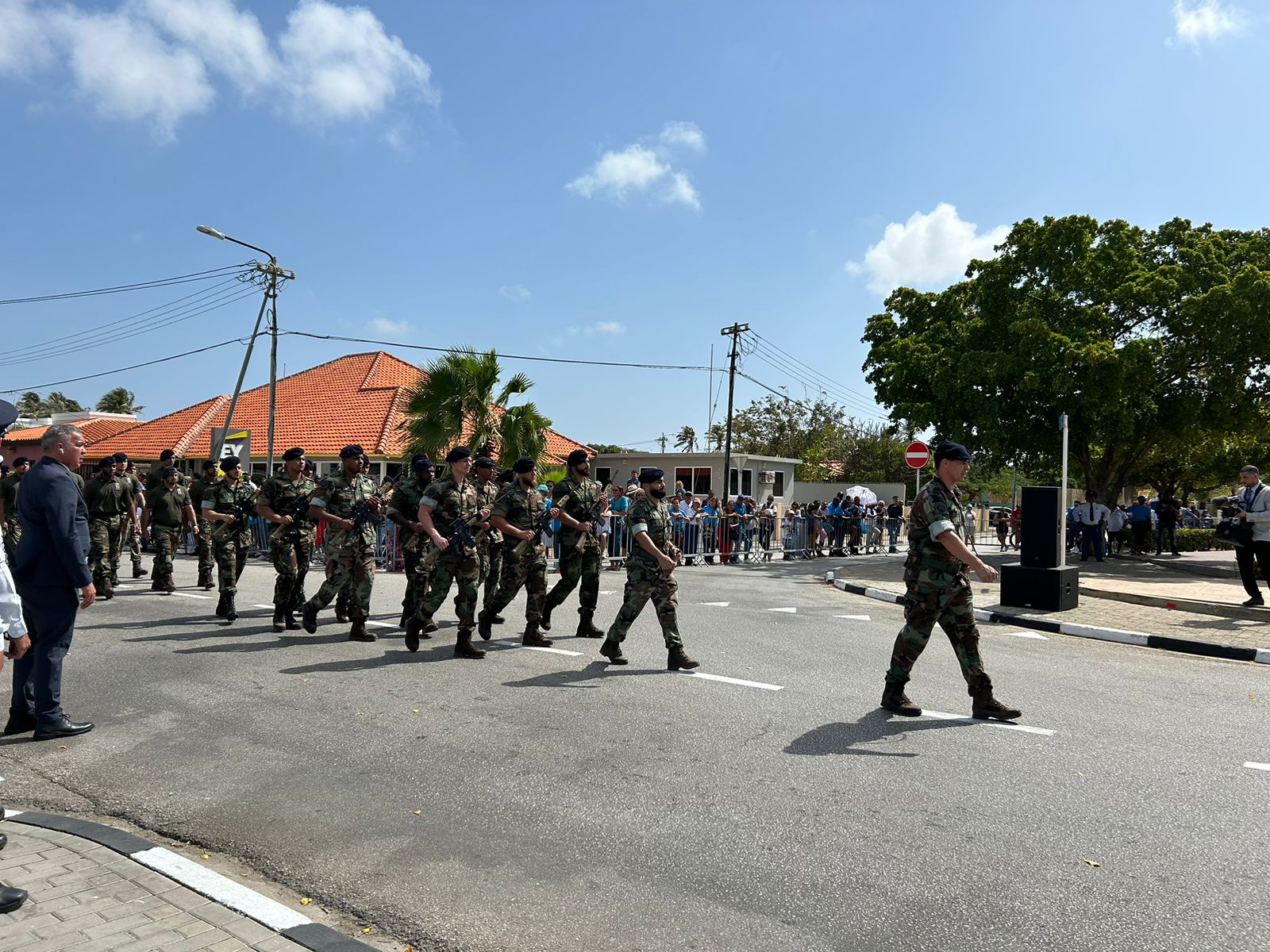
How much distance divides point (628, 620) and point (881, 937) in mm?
4610

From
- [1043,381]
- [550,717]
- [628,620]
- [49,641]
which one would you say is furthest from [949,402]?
[49,641]

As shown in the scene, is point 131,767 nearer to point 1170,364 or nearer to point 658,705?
point 658,705

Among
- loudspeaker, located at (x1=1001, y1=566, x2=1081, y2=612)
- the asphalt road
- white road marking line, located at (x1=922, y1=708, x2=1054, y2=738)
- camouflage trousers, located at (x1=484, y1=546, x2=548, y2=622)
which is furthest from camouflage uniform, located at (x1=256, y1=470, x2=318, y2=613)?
loudspeaker, located at (x1=1001, y1=566, x2=1081, y2=612)

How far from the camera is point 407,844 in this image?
12.9 feet

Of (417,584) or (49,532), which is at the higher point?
(49,532)

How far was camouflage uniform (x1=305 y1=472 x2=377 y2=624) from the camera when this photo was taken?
28.9 feet

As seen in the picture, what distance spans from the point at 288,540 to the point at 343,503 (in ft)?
2.28

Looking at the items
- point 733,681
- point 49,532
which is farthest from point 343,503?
point 733,681

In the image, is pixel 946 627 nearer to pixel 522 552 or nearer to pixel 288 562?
pixel 522 552

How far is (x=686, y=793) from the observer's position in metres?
4.56

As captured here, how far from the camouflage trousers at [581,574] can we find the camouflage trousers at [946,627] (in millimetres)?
3668

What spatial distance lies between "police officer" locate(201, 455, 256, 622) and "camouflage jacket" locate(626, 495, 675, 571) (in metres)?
4.79

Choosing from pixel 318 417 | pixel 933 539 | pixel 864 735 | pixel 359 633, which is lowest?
pixel 864 735

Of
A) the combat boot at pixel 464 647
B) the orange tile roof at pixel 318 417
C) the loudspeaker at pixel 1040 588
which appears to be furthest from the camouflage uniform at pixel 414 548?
the orange tile roof at pixel 318 417
